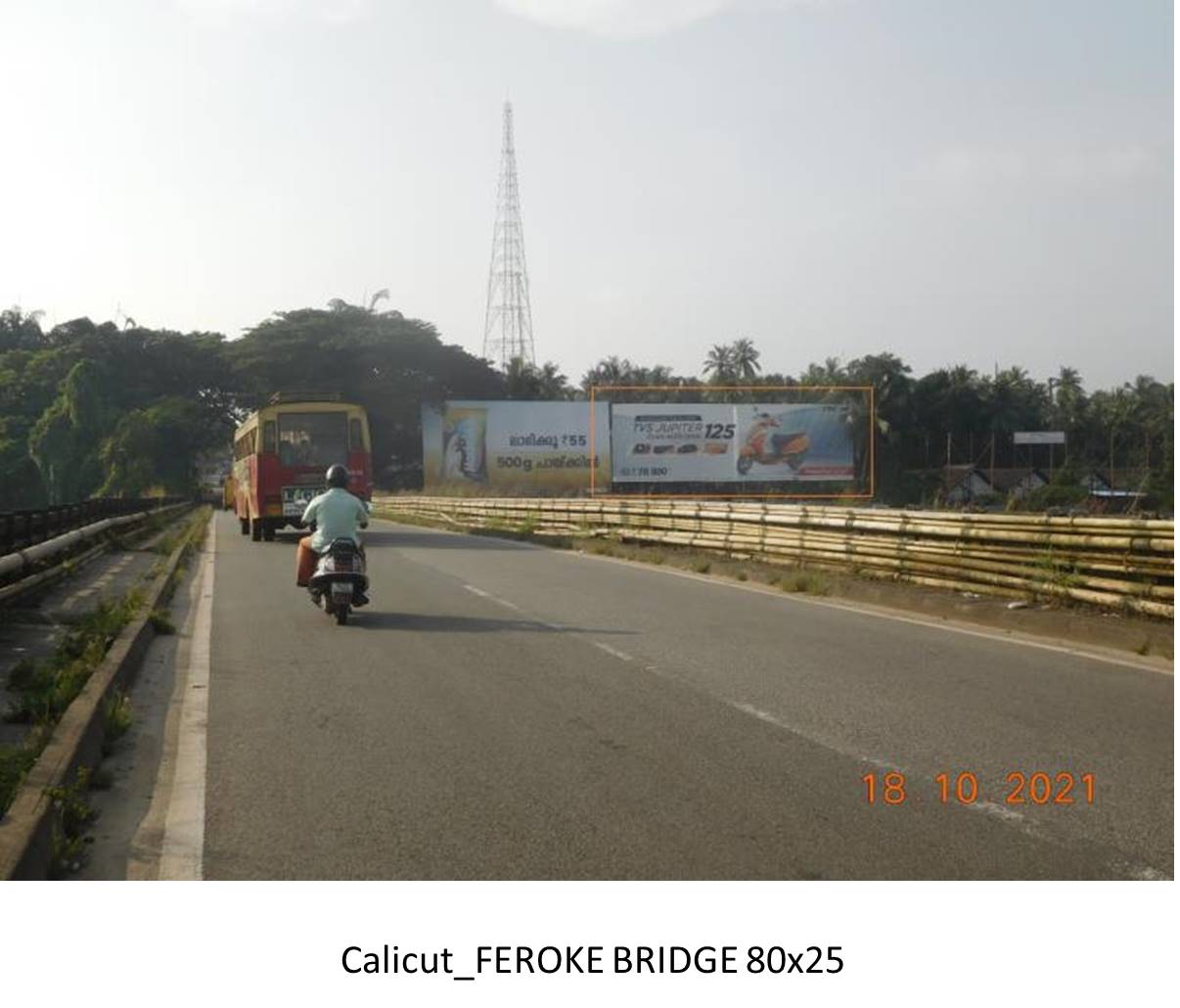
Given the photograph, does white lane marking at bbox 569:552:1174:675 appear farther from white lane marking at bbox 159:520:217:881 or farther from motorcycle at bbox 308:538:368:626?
white lane marking at bbox 159:520:217:881

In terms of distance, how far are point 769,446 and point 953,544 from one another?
5482cm

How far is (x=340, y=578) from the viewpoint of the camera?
12164 millimetres

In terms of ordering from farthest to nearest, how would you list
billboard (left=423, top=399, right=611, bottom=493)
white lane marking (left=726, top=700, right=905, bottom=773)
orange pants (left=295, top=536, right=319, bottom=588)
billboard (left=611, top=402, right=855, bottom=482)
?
billboard (left=423, top=399, right=611, bottom=493), billboard (left=611, top=402, right=855, bottom=482), orange pants (left=295, top=536, right=319, bottom=588), white lane marking (left=726, top=700, right=905, bottom=773)

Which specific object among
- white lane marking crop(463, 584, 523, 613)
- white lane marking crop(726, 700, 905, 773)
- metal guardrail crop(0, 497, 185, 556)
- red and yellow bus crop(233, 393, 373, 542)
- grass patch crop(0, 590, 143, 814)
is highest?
red and yellow bus crop(233, 393, 373, 542)

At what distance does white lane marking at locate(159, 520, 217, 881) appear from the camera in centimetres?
500

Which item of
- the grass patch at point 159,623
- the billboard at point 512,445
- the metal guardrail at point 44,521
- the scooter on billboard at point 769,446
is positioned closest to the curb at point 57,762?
the grass patch at point 159,623

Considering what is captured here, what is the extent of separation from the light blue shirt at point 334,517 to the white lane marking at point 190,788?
1953 millimetres

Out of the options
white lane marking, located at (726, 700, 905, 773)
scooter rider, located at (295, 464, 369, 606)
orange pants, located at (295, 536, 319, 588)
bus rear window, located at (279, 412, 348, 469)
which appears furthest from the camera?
bus rear window, located at (279, 412, 348, 469)

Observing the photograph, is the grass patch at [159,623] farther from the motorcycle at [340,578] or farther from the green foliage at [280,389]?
the green foliage at [280,389]

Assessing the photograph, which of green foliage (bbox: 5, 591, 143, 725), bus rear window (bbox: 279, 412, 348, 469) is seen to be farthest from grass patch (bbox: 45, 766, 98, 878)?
bus rear window (bbox: 279, 412, 348, 469)

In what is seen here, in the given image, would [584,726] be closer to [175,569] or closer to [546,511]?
[175,569]

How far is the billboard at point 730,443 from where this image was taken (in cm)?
6812

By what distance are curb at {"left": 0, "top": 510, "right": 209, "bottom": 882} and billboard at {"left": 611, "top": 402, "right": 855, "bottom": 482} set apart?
5836 centimetres

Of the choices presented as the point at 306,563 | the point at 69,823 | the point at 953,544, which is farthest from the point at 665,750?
the point at 953,544
